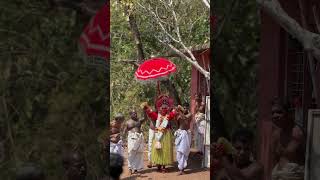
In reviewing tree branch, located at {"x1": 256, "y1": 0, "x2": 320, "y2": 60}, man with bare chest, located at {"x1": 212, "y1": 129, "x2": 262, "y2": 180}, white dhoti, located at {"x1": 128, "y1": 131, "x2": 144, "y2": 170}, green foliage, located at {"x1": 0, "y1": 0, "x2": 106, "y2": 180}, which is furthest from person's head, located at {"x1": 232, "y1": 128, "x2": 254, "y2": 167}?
white dhoti, located at {"x1": 128, "y1": 131, "x2": 144, "y2": 170}

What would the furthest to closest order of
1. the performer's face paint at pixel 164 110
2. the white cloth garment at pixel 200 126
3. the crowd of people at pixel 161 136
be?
1. the white cloth garment at pixel 200 126
2. the crowd of people at pixel 161 136
3. the performer's face paint at pixel 164 110

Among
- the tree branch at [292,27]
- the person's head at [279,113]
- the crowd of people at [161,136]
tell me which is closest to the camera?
the tree branch at [292,27]

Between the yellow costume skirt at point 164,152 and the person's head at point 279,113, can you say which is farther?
the yellow costume skirt at point 164,152

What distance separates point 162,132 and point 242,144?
4806 millimetres

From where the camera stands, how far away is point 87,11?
3.54 meters

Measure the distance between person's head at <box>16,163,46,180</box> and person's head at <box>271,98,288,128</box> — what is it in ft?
5.55

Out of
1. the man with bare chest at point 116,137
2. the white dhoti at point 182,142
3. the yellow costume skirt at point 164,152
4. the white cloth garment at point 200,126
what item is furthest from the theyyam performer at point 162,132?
the man with bare chest at point 116,137

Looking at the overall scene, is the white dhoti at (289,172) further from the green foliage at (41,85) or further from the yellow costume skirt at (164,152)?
the yellow costume skirt at (164,152)

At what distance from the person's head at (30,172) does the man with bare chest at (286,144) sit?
1.66 m

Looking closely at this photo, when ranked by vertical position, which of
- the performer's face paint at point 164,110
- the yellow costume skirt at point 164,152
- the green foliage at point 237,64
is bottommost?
the yellow costume skirt at point 164,152

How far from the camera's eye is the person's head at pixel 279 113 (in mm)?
3508

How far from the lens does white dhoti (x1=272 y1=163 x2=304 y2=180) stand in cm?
354

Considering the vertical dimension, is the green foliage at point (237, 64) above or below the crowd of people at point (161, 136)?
above

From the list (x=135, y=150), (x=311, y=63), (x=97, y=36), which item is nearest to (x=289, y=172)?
(x=311, y=63)
